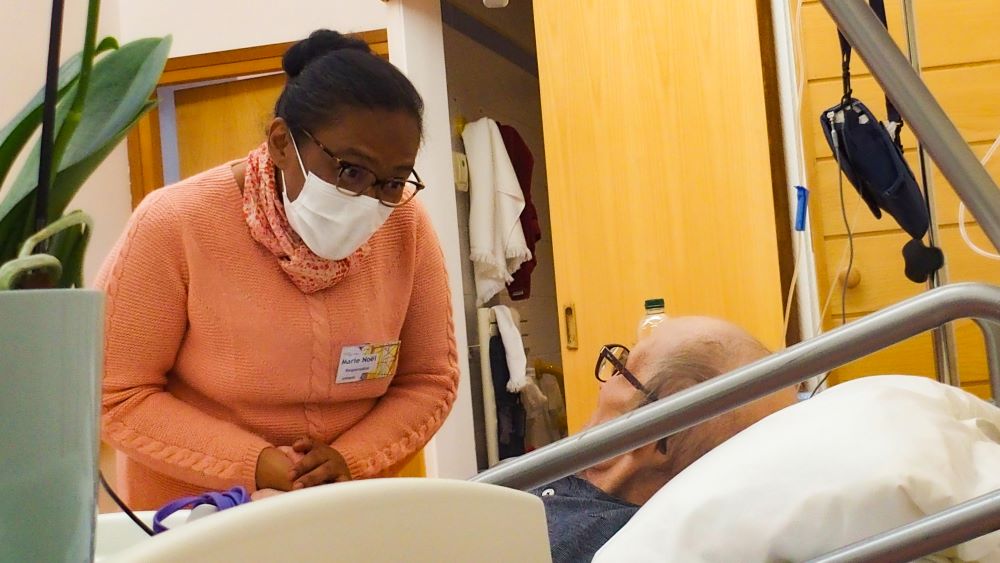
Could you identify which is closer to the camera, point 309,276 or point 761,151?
point 309,276

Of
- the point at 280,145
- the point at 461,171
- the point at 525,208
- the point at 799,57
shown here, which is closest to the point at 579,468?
the point at 280,145

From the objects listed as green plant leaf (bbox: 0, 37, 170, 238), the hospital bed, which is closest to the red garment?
the hospital bed

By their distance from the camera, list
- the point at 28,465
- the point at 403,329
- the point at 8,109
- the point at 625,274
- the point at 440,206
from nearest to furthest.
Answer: the point at 28,465, the point at 403,329, the point at 625,274, the point at 440,206, the point at 8,109

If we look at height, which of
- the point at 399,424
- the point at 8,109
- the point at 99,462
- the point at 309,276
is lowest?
the point at 399,424

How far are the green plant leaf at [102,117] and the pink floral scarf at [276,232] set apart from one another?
0.92m

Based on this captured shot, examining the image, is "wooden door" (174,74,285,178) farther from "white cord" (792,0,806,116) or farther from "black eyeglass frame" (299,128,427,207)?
"black eyeglass frame" (299,128,427,207)

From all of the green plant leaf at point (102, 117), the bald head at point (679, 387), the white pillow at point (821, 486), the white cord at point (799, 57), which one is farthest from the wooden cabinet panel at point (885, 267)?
the green plant leaf at point (102, 117)

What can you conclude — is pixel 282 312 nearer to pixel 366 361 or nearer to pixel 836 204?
pixel 366 361

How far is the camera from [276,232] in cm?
135

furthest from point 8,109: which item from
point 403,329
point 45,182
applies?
point 45,182

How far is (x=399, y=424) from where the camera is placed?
1382 mm

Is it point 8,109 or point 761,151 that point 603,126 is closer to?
point 761,151

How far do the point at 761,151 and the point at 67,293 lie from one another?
233cm

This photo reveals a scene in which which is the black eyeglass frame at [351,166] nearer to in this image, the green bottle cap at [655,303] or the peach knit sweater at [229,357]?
the peach knit sweater at [229,357]
